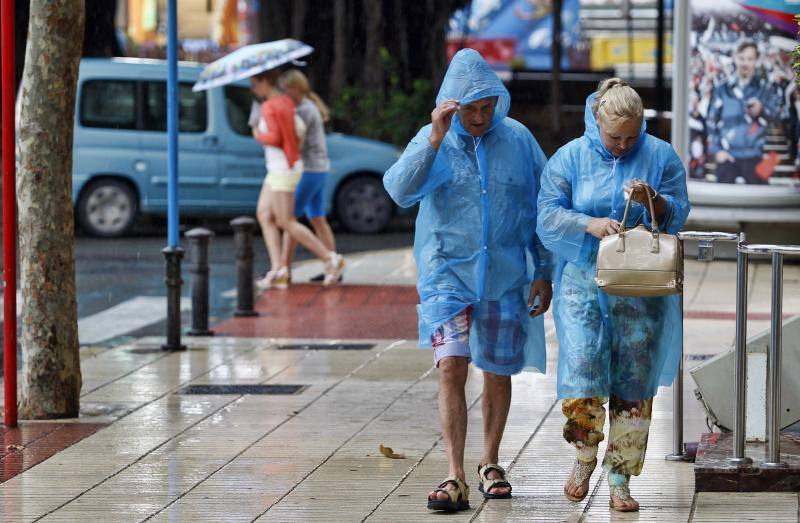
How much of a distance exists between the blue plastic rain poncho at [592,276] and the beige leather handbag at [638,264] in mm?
212

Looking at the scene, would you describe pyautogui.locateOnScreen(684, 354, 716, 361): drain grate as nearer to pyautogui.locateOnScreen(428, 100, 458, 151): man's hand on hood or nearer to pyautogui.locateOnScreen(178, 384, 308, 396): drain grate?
pyautogui.locateOnScreen(178, 384, 308, 396): drain grate

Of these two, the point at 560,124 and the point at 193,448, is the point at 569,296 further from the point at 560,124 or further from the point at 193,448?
the point at 560,124

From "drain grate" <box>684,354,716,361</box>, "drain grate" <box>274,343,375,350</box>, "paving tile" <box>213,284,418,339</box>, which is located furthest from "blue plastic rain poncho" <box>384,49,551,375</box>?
"paving tile" <box>213,284,418,339</box>

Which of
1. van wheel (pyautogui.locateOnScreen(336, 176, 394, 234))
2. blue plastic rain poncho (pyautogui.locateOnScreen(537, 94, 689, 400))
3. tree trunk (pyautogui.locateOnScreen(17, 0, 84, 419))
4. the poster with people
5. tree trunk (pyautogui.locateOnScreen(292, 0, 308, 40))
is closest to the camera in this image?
blue plastic rain poncho (pyautogui.locateOnScreen(537, 94, 689, 400))

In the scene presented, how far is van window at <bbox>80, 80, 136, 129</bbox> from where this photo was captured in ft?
61.2

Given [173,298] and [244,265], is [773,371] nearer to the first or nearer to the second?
[173,298]

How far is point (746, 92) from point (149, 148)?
6.95 m

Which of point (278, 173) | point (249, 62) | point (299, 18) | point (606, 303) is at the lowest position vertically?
point (606, 303)

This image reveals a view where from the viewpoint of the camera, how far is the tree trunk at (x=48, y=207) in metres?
8.13

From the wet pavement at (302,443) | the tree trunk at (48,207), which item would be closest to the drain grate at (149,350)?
the wet pavement at (302,443)

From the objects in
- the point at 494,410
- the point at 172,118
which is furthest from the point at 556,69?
the point at 494,410

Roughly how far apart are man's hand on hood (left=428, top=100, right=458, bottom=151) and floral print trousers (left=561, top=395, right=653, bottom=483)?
3.63ft

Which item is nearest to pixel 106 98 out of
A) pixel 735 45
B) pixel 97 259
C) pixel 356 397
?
pixel 97 259

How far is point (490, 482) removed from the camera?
648 centimetres
